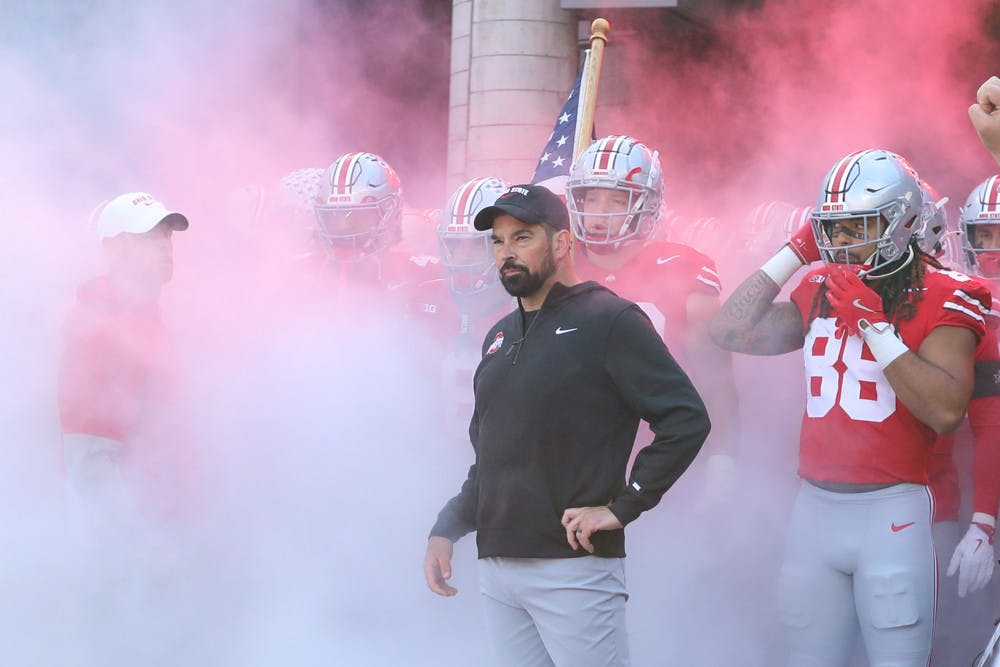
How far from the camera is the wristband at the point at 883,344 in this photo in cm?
305

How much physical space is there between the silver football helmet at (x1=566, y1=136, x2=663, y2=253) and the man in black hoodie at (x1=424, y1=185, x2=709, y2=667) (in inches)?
40.4

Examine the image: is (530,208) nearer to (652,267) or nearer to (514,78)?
(652,267)

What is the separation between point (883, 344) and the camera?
→ 10.0ft

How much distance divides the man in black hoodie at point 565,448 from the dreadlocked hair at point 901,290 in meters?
0.84

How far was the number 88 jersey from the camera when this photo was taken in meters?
3.13

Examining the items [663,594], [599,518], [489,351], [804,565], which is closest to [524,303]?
[489,351]

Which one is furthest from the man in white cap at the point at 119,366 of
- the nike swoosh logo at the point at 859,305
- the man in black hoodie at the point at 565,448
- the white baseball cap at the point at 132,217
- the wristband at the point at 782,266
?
the nike swoosh logo at the point at 859,305

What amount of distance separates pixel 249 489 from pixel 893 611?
2.32m

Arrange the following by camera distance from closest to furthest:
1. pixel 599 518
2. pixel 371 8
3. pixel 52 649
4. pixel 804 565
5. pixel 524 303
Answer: pixel 599 518
pixel 524 303
pixel 804 565
pixel 52 649
pixel 371 8

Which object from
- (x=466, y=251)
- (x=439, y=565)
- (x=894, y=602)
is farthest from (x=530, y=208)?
(x=466, y=251)

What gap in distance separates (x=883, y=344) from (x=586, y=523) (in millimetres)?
997

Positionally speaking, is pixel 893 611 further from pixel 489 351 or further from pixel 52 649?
pixel 52 649

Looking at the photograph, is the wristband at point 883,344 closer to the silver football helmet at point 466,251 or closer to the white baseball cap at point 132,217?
the silver football helmet at point 466,251

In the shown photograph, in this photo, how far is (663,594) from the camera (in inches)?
157
